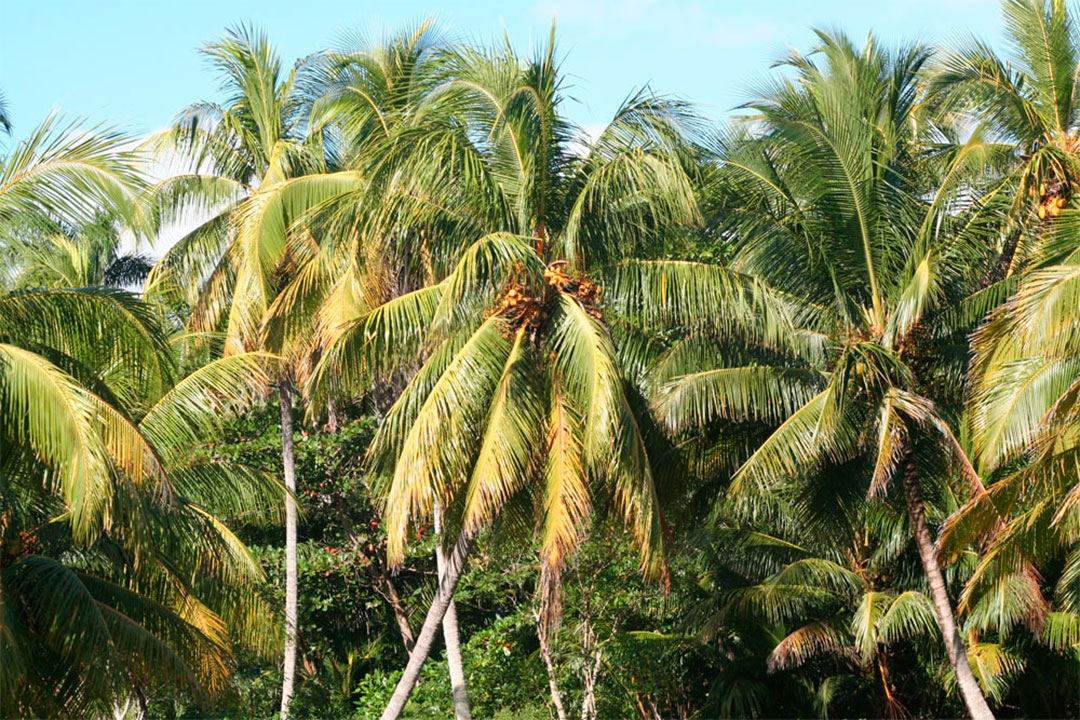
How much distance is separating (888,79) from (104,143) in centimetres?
820

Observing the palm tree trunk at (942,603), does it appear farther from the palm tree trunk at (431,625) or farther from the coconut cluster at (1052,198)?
the palm tree trunk at (431,625)

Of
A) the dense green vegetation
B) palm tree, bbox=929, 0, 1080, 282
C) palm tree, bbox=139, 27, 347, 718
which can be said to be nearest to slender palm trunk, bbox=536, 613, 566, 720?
the dense green vegetation

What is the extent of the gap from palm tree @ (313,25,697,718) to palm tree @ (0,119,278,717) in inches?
68.3

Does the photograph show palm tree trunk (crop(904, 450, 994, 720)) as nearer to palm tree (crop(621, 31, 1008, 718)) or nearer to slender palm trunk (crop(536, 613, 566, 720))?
palm tree (crop(621, 31, 1008, 718))

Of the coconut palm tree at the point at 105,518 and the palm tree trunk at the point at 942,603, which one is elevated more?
the coconut palm tree at the point at 105,518

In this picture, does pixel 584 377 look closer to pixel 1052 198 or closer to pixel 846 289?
pixel 846 289

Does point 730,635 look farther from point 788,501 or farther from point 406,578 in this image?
point 406,578

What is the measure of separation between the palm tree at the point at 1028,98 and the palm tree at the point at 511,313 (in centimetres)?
356

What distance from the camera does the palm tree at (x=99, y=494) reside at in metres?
7.98

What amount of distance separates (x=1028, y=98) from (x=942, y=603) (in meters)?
5.57

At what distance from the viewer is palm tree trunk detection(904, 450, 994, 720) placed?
11.9 meters

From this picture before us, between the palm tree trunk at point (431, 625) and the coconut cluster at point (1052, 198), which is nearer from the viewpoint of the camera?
the palm tree trunk at point (431, 625)

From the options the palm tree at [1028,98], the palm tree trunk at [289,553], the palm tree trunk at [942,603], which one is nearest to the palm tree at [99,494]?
the palm tree trunk at [289,553]

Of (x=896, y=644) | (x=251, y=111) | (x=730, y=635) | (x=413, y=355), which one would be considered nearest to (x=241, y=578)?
(x=413, y=355)
